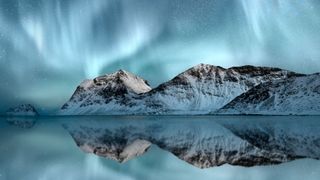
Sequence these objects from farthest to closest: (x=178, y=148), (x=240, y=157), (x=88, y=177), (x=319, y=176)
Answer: (x=178, y=148)
(x=240, y=157)
(x=88, y=177)
(x=319, y=176)

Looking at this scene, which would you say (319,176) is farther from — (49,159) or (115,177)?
(49,159)

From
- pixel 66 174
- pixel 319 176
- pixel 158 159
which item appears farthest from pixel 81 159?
pixel 319 176

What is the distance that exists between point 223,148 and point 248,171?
16.4 m

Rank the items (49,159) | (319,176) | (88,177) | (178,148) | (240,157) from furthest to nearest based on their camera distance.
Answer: (178,148), (49,159), (240,157), (88,177), (319,176)

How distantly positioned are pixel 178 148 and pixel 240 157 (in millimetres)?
10860

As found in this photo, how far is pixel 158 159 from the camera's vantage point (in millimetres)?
37906

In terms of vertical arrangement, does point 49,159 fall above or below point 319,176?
above

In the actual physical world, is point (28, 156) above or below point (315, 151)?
above

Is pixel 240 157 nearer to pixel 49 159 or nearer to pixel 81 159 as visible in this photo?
pixel 81 159

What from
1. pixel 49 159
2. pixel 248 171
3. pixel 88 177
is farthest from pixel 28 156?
pixel 248 171

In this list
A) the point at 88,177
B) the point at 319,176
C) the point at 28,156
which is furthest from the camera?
the point at 28,156

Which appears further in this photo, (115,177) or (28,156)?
(28,156)

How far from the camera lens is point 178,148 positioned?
47.4m

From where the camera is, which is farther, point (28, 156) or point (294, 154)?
point (28, 156)
